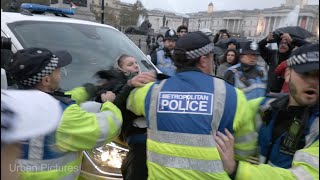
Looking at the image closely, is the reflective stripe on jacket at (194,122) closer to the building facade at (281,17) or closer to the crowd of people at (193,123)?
the crowd of people at (193,123)

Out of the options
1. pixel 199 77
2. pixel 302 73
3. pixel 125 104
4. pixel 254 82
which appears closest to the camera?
pixel 302 73

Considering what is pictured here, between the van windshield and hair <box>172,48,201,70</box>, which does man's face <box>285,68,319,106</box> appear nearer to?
hair <box>172,48,201,70</box>

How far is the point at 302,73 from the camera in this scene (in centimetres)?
129

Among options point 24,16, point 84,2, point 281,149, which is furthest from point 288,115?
point 84,2

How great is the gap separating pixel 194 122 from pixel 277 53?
3.71 m

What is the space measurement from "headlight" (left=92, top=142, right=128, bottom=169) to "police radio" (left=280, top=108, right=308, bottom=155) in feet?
4.79

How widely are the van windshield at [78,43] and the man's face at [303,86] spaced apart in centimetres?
221

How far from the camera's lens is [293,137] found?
1.52 metres

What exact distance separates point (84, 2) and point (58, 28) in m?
8.47

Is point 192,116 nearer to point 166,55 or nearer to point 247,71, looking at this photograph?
point 247,71

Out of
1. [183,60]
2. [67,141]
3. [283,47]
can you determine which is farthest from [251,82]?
[67,141]

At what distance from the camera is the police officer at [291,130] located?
4.29ft

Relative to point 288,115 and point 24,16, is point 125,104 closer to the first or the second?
point 288,115

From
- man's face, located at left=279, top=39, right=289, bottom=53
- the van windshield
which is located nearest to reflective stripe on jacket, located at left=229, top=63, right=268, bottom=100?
man's face, located at left=279, top=39, right=289, bottom=53
